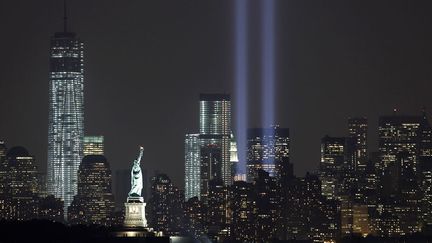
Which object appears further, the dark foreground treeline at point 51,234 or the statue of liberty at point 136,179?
the statue of liberty at point 136,179

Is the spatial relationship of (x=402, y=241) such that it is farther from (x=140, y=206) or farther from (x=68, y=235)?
(x=68, y=235)

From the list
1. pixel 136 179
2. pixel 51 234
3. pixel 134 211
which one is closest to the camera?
pixel 51 234

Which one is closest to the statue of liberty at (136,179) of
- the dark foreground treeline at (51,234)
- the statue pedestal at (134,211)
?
the statue pedestal at (134,211)

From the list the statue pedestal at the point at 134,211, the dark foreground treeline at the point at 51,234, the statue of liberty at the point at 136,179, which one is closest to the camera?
the dark foreground treeline at the point at 51,234

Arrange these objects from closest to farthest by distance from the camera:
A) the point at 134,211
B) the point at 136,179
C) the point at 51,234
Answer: the point at 51,234, the point at 136,179, the point at 134,211

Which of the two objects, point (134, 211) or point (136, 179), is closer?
point (136, 179)

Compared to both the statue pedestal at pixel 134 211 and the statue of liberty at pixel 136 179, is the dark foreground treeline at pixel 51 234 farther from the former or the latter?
the statue of liberty at pixel 136 179

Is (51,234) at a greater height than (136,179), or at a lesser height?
lesser

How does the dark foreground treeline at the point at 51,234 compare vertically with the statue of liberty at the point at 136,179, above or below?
below

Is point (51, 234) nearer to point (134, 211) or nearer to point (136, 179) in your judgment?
point (136, 179)

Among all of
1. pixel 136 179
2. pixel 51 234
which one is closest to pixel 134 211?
pixel 136 179
